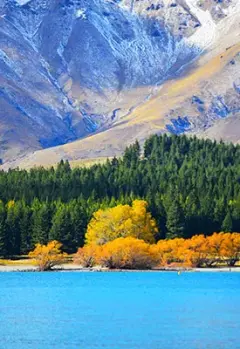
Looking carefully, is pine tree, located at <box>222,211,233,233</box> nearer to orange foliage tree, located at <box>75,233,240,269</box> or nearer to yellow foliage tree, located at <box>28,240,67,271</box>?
orange foliage tree, located at <box>75,233,240,269</box>

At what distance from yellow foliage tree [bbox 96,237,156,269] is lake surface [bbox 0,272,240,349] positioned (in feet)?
27.1

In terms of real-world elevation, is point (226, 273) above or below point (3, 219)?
below

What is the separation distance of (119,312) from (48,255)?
66017mm

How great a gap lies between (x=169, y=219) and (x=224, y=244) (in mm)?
17946

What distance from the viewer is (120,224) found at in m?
188

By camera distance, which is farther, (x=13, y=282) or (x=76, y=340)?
(x=13, y=282)

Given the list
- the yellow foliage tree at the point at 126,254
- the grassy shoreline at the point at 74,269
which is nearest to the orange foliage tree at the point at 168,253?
the yellow foliage tree at the point at 126,254

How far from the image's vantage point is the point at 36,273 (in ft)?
562

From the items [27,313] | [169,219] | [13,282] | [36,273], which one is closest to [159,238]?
[169,219]

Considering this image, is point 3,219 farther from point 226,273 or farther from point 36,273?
point 226,273

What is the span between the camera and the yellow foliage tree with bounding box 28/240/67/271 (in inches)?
6890

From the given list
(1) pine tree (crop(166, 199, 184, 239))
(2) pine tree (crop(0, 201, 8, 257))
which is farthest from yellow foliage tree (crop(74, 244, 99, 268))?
(1) pine tree (crop(166, 199, 184, 239))

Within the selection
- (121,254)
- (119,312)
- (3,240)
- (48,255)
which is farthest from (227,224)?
(119,312)

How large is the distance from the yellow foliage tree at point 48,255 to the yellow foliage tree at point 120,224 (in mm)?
7442
